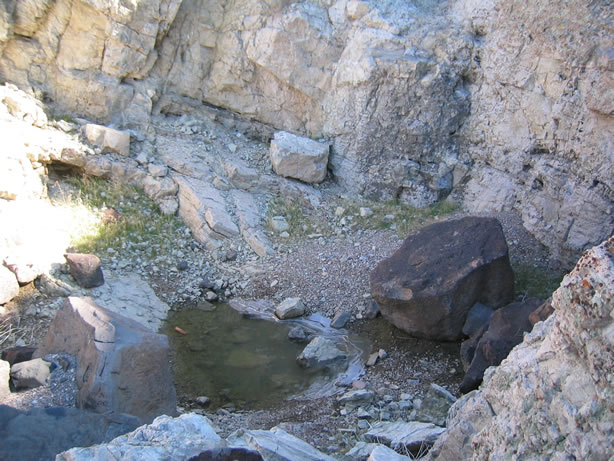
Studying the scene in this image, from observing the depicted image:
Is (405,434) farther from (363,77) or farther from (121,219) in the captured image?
(363,77)

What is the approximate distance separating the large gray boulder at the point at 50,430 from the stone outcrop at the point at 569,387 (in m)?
2.26

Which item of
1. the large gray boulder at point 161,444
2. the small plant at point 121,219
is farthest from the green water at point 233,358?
the large gray boulder at point 161,444

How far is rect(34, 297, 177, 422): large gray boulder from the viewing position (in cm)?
440

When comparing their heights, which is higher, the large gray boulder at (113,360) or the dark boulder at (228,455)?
the dark boulder at (228,455)

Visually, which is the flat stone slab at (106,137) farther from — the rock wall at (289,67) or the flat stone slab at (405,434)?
the flat stone slab at (405,434)

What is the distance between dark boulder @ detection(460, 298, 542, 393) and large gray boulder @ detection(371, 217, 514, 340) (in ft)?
2.12

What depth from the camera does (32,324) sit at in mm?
6156

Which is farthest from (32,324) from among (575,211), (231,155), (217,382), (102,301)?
(575,211)

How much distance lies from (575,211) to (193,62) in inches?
249

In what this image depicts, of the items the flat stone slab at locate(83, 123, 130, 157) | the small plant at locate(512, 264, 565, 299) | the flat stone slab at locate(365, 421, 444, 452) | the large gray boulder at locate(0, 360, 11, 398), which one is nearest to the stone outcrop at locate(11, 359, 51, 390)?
the large gray boulder at locate(0, 360, 11, 398)

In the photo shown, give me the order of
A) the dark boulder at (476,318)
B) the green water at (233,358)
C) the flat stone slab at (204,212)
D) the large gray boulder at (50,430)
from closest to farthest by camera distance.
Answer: the large gray boulder at (50,430) < the green water at (233,358) < the dark boulder at (476,318) < the flat stone slab at (204,212)

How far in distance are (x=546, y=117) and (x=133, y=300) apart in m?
5.59

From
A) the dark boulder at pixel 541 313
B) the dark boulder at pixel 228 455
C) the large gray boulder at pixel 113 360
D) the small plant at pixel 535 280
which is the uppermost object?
the dark boulder at pixel 541 313

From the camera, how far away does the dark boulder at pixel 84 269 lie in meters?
6.73
